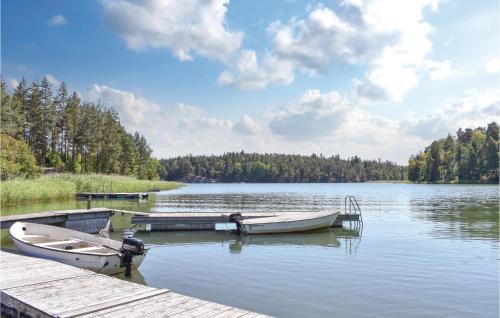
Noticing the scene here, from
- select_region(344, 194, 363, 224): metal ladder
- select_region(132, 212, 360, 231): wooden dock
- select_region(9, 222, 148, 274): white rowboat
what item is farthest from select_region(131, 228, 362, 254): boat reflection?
select_region(9, 222, 148, 274): white rowboat

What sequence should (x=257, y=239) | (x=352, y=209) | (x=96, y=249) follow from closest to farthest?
(x=96, y=249), (x=257, y=239), (x=352, y=209)

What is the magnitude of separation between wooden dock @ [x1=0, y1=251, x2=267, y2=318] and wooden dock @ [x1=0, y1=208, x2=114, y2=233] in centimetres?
1168

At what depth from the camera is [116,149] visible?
92.4 metres

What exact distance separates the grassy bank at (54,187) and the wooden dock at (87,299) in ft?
92.2

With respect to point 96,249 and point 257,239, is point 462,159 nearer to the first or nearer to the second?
point 257,239

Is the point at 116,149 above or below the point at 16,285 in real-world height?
above

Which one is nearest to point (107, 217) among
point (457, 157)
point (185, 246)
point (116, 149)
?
point (185, 246)

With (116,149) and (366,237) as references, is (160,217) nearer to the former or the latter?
(366,237)

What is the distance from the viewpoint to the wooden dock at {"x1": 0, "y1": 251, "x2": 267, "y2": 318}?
26.9 ft

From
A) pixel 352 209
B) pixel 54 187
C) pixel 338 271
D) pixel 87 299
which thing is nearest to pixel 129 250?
pixel 87 299

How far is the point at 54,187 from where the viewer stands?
45.3 meters

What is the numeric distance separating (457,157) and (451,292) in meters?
143

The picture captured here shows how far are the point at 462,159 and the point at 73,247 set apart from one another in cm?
14247

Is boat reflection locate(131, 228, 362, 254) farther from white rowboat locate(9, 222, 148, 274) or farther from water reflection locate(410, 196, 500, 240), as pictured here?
white rowboat locate(9, 222, 148, 274)
